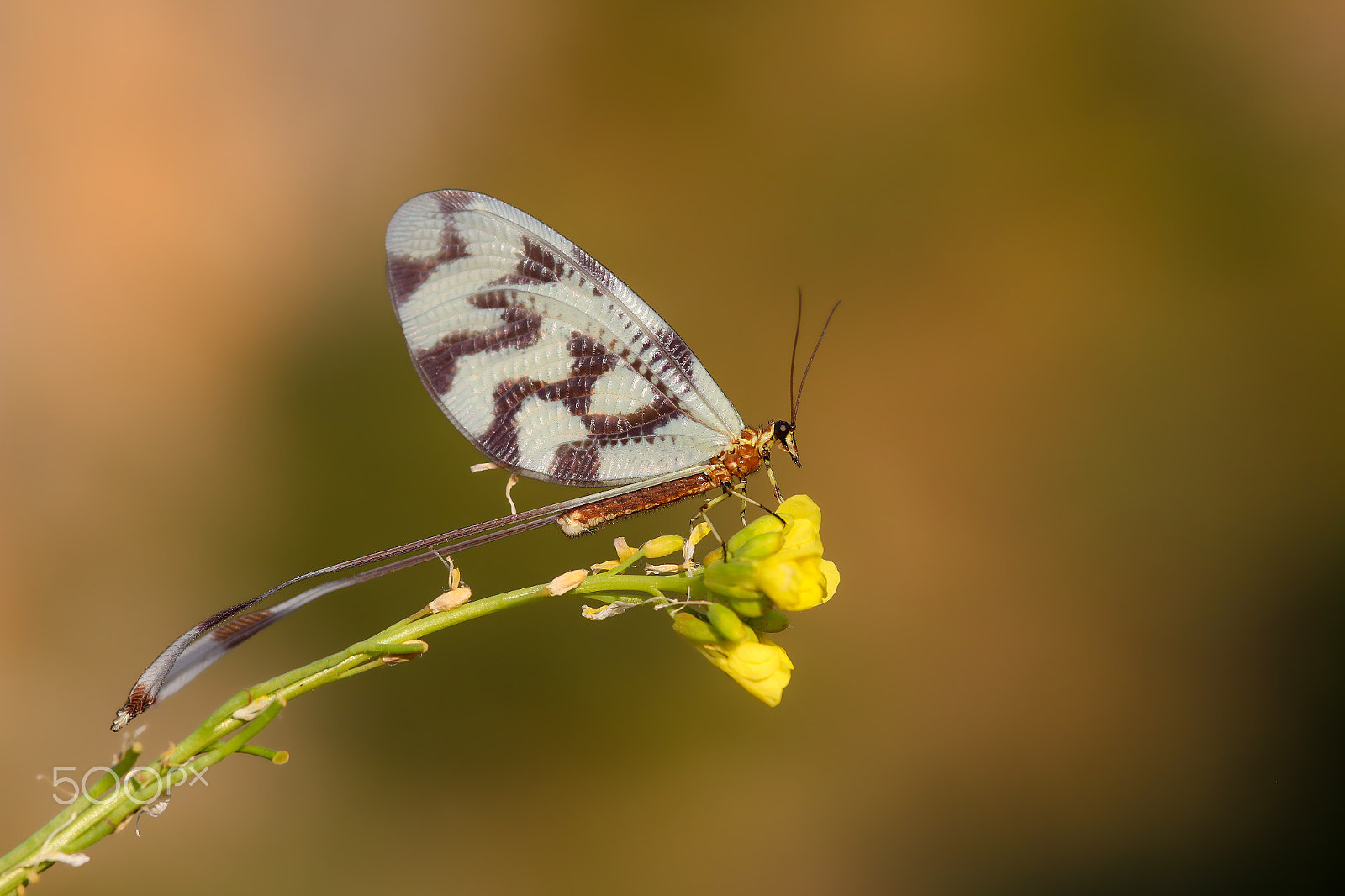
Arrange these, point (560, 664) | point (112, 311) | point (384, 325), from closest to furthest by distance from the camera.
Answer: point (560, 664) < point (384, 325) < point (112, 311)

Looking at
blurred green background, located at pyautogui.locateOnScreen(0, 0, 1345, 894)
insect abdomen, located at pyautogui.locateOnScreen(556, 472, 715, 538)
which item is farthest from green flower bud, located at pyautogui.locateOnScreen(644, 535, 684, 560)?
blurred green background, located at pyautogui.locateOnScreen(0, 0, 1345, 894)

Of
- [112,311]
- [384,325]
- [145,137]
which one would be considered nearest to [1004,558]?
[384,325]

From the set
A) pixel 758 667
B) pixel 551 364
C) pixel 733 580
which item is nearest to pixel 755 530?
pixel 733 580

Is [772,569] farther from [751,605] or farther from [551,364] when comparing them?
[551,364]

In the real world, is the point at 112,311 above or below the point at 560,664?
above

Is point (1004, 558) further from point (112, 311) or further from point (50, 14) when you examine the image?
point (50, 14)

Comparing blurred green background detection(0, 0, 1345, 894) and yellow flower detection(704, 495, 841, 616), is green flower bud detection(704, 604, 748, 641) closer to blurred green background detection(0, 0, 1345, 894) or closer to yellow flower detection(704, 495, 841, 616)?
yellow flower detection(704, 495, 841, 616)

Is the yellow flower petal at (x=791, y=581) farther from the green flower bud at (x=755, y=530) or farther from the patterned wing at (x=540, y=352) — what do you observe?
the patterned wing at (x=540, y=352)
